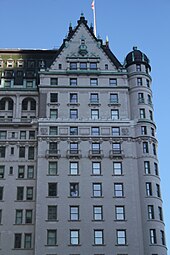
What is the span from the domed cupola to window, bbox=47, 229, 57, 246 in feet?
115

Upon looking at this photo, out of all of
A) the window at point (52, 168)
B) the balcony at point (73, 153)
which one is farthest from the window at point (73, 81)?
the window at point (52, 168)

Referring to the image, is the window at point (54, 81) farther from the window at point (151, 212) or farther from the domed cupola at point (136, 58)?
the window at point (151, 212)

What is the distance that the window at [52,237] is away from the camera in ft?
251

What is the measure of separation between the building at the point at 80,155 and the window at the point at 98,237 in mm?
154

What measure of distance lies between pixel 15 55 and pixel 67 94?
18044 mm

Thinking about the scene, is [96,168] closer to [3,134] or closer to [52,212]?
[52,212]

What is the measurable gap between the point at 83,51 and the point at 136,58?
1011 centimetres

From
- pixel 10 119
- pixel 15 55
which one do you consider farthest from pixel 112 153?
pixel 15 55

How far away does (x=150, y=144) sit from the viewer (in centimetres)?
8594

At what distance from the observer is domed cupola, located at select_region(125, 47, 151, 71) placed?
9381cm

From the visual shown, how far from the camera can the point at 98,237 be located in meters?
77.4

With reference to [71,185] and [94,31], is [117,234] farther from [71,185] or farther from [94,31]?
[94,31]

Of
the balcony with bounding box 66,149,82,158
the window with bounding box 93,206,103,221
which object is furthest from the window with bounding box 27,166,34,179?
the window with bounding box 93,206,103,221

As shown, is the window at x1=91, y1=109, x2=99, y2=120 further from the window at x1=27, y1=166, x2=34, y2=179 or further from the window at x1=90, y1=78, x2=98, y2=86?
the window at x1=27, y1=166, x2=34, y2=179
